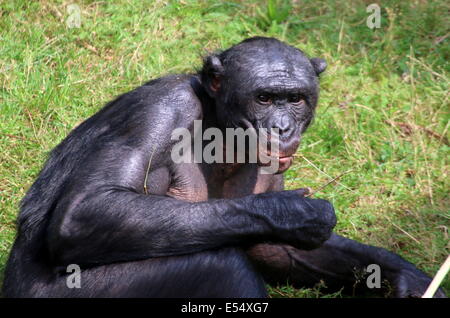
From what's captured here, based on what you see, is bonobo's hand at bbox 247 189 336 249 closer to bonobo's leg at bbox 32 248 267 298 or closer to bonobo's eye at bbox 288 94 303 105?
bonobo's leg at bbox 32 248 267 298

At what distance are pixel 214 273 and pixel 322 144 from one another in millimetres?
3839

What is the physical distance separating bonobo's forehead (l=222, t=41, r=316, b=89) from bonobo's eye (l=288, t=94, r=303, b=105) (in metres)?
0.10

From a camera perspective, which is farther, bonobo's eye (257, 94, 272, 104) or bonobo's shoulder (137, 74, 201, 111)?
bonobo's eye (257, 94, 272, 104)

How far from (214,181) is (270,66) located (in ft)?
3.54

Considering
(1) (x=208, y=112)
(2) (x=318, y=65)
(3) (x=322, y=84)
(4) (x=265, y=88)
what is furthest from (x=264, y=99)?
(3) (x=322, y=84)

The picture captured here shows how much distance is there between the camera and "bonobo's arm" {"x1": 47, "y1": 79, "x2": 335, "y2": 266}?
5473mm

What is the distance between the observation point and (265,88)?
20.1 ft

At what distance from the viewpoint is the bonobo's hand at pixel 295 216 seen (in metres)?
5.58

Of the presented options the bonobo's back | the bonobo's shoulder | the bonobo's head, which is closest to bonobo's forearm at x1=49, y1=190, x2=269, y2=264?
the bonobo's back

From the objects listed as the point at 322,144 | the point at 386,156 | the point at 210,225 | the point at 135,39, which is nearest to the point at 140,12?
the point at 135,39

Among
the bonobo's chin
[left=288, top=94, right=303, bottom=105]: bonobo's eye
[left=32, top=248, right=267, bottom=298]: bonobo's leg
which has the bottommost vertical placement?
[left=32, top=248, right=267, bottom=298]: bonobo's leg

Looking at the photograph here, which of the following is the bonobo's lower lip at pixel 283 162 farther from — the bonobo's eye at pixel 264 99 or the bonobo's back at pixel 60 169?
the bonobo's back at pixel 60 169
